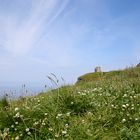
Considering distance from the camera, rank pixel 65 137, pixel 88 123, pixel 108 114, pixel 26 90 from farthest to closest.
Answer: pixel 26 90 → pixel 108 114 → pixel 88 123 → pixel 65 137

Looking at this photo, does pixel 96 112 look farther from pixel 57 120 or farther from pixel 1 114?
pixel 1 114

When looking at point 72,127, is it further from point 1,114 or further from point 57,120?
point 1,114

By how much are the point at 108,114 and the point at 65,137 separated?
1.65 metres

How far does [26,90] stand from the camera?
1237 centimetres

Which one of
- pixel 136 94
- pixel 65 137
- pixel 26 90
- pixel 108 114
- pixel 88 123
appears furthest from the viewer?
pixel 26 90

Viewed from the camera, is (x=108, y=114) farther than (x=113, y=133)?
Result: Yes

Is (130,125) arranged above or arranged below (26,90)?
below

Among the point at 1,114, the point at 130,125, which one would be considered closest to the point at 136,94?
the point at 130,125

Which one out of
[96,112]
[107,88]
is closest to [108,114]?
[96,112]

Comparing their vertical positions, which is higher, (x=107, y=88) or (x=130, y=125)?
(x=107, y=88)

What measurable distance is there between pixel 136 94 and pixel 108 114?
236 centimetres

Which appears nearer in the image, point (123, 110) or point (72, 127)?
point (72, 127)

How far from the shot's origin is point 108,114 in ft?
30.0

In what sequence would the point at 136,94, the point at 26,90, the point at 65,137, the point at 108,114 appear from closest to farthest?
the point at 65,137
the point at 108,114
the point at 136,94
the point at 26,90
